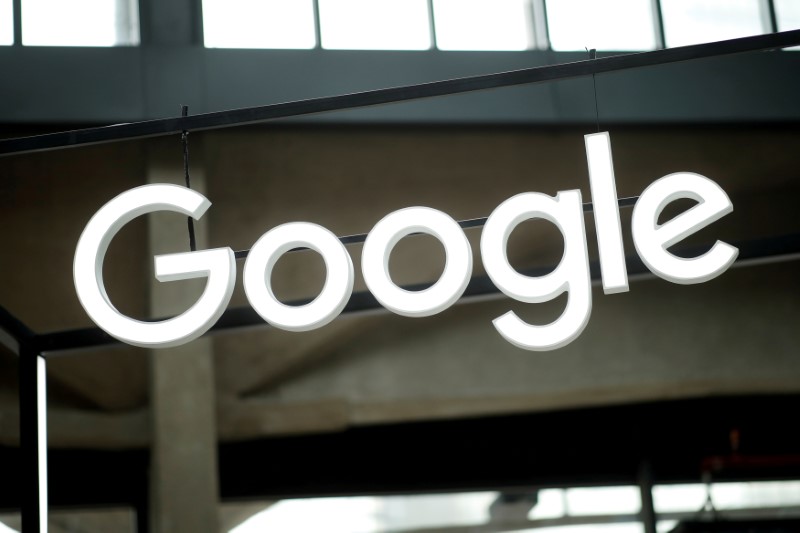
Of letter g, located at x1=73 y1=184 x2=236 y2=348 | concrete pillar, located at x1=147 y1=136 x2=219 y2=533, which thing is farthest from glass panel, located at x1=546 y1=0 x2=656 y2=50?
letter g, located at x1=73 y1=184 x2=236 y2=348

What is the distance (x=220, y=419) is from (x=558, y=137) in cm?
443

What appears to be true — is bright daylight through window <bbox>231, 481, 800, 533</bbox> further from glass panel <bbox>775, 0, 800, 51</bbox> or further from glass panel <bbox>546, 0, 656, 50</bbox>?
glass panel <bbox>775, 0, 800, 51</bbox>

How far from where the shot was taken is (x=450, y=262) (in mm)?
5219

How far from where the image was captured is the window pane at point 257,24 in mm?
10211

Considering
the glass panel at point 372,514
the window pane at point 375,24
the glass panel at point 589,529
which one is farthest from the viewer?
the glass panel at point 589,529

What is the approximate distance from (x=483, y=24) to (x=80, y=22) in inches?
140

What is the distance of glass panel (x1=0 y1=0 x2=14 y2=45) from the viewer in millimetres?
9719

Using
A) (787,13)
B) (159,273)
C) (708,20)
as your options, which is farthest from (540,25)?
(159,273)

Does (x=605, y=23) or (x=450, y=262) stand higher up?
(x=605, y=23)

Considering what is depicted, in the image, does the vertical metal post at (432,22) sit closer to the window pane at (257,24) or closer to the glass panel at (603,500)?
the window pane at (257,24)

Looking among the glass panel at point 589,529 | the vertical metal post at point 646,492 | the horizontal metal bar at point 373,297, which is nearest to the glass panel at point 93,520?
the glass panel at point 589,529

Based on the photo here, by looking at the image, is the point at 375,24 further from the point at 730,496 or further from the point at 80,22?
the point at 730,496

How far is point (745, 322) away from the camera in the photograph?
12.6m

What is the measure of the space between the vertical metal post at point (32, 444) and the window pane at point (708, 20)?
22.1ft
